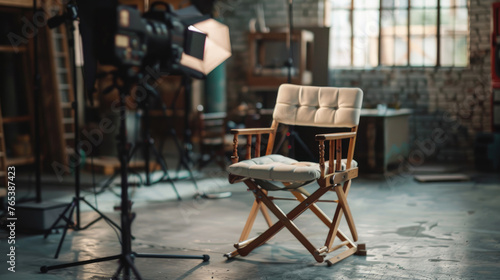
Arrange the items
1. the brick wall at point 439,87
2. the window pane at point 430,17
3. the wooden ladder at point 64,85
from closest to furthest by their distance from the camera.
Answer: the wooden ladder at point 64,85 → the brick wall at point 439,87 → the window pane at point 430,17

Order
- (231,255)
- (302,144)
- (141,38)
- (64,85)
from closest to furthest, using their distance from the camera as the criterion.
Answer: (141,38) < (231,255) < (302,144) < (64,85)

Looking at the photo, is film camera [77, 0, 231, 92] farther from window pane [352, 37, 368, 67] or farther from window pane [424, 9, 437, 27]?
window pane [424, 9, 437, 27]

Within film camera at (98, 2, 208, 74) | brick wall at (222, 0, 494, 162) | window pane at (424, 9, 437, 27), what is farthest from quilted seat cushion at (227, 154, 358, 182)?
window pane at (424, 9, 437, 27)

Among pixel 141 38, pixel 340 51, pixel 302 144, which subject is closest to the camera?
pixel 141 38

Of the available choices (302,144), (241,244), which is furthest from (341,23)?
(241,244)

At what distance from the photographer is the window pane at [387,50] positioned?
8.93 meters

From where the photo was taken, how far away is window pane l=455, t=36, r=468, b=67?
870 cm

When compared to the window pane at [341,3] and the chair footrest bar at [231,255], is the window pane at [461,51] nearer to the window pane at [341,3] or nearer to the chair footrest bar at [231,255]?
the window pane at [341,3]

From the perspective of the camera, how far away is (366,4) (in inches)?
353

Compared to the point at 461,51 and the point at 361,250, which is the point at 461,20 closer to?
the point at 461,51

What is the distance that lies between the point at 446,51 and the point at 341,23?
4.71 feet

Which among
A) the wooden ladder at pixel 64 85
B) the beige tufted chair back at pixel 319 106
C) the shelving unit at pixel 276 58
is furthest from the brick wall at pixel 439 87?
the beige tufted chair back at pixel 319 106

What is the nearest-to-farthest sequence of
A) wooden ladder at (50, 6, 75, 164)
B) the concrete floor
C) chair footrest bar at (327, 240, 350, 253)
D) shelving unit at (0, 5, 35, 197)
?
the concrete floor
chair footrest bar at (327, 240, 350, 253)
shelving unit at (0, 5, 35, 197)
wooden ladder at (50, 6, 75, 164)

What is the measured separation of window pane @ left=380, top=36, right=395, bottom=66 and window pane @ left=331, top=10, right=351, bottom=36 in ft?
1.61
